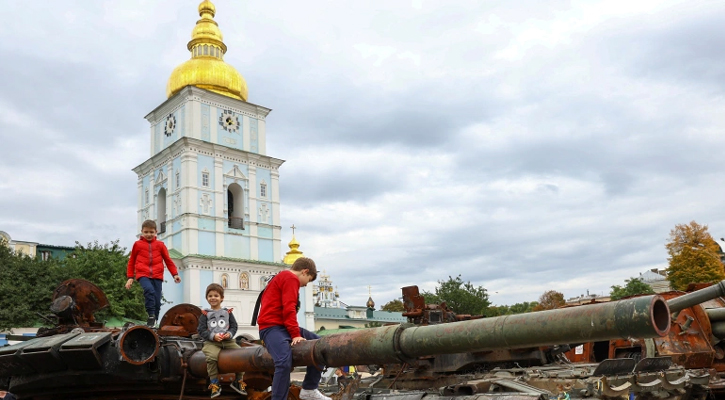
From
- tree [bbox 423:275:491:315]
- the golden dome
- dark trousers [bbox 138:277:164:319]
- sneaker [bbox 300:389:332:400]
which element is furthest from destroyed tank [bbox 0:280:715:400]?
the golden dome

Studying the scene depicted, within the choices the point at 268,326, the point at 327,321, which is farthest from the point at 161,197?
the point at 268,326

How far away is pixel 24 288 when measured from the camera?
1271 inches

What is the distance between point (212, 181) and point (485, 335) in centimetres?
4427

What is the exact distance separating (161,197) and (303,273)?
46.7 metres

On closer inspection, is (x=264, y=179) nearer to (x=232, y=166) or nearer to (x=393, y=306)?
(x=232, y=166)

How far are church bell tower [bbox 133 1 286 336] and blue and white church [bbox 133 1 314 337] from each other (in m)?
0.07

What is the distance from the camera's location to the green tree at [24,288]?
31.2 meters

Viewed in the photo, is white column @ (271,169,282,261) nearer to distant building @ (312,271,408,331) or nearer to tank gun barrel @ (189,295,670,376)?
distant building @ (312,271,408,331)

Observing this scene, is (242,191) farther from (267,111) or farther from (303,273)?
(303,273)

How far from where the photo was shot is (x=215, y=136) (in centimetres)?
4847

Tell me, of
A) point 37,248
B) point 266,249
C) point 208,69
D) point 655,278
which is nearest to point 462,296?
point 266,249

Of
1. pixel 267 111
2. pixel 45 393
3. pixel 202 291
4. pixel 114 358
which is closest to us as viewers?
pixel 114 358

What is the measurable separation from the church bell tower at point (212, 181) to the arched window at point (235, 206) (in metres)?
0.07

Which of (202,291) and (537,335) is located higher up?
(202,291)
